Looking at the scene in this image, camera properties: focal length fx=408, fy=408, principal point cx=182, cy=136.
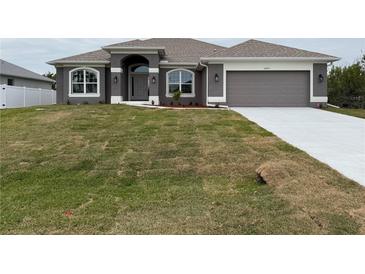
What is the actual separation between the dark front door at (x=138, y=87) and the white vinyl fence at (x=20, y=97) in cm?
718

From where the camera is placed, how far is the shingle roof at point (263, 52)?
74.4 ft

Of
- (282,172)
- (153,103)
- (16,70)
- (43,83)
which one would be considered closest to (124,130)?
(282,172)

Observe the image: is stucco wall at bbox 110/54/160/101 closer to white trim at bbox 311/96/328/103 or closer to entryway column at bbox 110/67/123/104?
entryway column at bbox 110/67/123/104

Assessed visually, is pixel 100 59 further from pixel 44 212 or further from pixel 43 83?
pixel 44 212

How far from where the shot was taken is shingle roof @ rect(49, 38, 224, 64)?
25.3 metres

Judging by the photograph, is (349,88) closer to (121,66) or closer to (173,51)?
(173,51)

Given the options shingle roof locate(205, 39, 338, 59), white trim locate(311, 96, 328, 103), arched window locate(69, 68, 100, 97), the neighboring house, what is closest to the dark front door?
the neighboring house

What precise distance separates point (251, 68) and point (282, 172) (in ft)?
52.6

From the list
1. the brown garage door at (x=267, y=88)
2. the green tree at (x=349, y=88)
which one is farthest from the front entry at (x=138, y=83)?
the green tree at (x=349, y=88)

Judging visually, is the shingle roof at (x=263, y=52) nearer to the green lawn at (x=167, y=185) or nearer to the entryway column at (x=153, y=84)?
the entryway column at (x=153, y=84)

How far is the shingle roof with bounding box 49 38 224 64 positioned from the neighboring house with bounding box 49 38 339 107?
63 millimetres

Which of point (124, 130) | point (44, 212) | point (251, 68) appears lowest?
point (44, 212)

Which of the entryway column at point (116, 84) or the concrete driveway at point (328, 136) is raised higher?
the entryway column at point (116, 84)

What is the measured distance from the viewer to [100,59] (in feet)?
83.9
